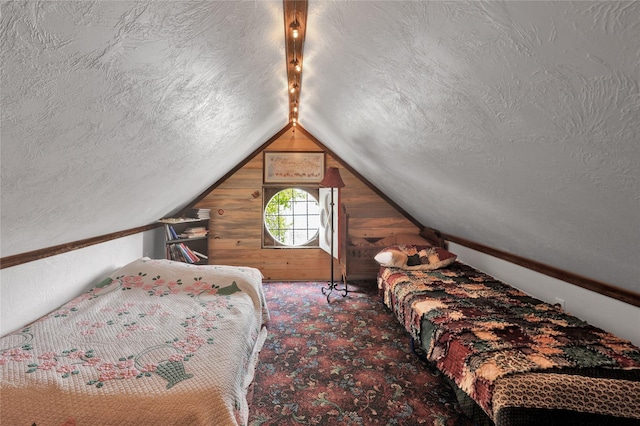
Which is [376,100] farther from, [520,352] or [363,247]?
[363,247]

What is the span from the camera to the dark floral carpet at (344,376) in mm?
1880

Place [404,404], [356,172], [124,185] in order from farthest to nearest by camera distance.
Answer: [356,172]
[124,185]
[404,404]

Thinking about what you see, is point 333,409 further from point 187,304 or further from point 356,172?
point 356,172

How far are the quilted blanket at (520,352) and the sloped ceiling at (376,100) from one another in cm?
44

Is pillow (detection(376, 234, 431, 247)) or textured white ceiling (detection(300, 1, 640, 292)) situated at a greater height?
textured white ceiling (detection(300, 1, 640, 292))

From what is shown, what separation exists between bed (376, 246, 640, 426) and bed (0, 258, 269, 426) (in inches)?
45.9

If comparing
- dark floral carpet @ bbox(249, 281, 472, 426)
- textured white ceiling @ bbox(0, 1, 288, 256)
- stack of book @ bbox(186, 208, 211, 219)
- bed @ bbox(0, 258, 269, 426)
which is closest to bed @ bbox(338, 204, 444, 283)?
dark floral carpet @ bbox(249, 281, 472, 426)

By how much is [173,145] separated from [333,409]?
1978 millimetres

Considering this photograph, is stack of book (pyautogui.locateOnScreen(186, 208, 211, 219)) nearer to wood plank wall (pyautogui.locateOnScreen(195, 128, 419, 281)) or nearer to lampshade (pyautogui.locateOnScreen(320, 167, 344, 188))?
wood plank wall (pyautogui.locateOnScreen(195, 128, 419, 281))

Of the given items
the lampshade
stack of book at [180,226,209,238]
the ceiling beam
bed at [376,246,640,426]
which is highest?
the ceiling beam

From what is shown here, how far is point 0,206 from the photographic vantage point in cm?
133

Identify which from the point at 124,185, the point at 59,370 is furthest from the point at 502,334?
the point at 124,185

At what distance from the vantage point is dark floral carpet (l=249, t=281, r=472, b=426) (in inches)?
74.0

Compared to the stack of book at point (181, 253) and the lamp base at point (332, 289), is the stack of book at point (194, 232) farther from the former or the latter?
the lamp base at point (332, 289)
